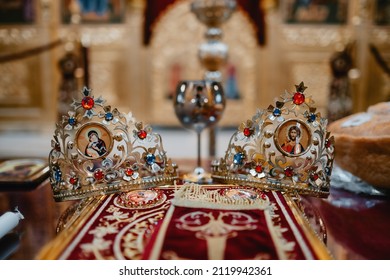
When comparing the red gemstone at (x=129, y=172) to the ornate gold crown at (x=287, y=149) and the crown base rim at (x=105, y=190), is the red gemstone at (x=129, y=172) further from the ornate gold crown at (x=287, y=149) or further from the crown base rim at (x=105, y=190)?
the ornate gold crown at (x=287, y=149)

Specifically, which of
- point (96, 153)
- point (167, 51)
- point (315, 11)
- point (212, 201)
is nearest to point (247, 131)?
point (212, 201)

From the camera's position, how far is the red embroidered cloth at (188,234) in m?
0.53

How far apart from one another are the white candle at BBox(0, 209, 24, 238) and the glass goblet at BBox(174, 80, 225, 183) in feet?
1.18

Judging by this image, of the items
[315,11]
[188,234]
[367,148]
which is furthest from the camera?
[315,11]

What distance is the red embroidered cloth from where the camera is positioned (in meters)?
0.53

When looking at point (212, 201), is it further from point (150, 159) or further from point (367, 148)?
point (367, 148)

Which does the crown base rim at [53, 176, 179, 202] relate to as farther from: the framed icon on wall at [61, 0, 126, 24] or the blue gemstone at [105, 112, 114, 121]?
the framed icon on wall at [61, 0, 126, 24]

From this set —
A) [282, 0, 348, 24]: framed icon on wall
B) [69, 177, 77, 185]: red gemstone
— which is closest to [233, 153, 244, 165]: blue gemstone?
[69, 177, 77, 185]: red gemstone

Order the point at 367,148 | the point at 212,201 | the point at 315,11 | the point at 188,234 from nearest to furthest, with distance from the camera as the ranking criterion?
the point at 188,234 → the point at 212,201 → the point at 367,148 → the point at 315,11

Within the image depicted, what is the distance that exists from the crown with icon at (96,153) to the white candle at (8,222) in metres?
0.10

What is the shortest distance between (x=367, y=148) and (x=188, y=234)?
43cm

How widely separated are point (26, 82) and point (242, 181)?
3382 millimetres

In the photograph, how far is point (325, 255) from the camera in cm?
52

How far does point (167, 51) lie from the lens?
12.2 feet
